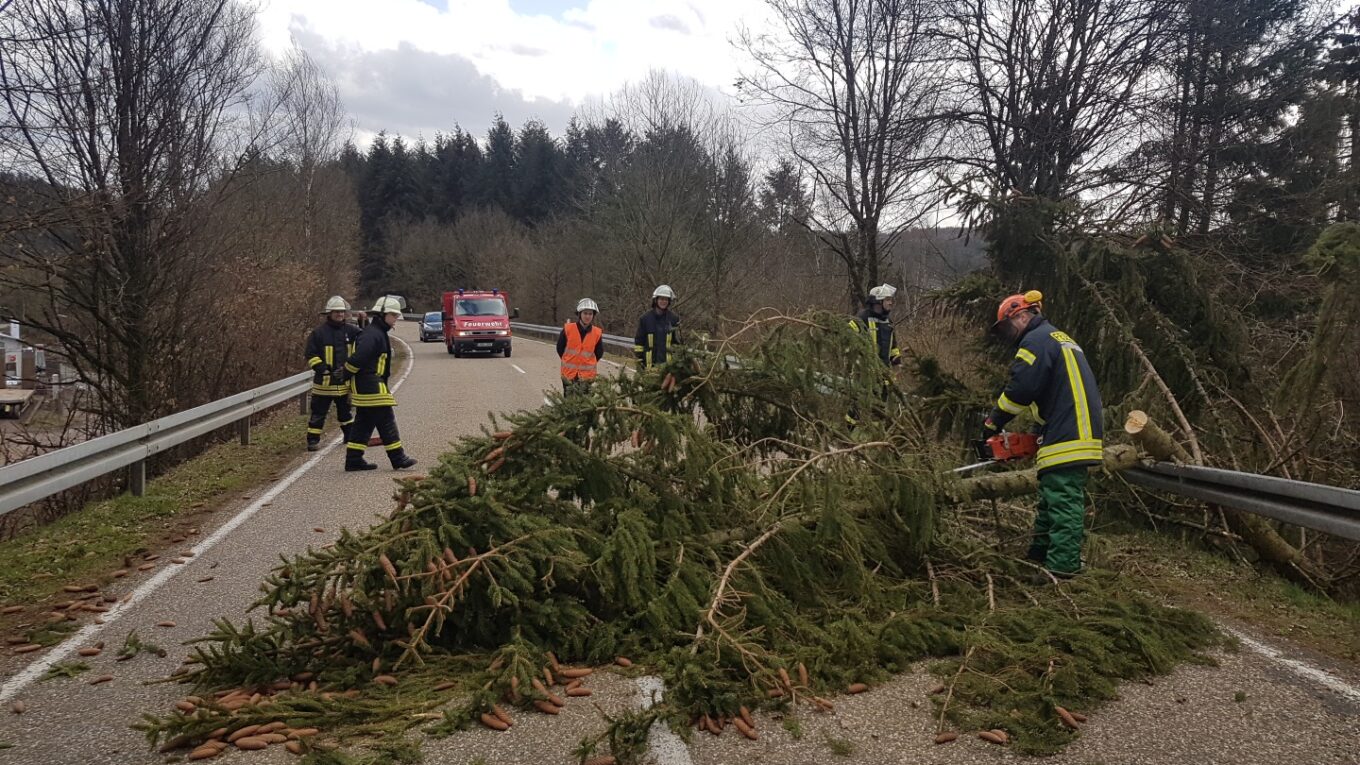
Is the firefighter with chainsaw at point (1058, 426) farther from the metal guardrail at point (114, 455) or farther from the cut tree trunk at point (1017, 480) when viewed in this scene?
the metal guardrail at point (114, 455)

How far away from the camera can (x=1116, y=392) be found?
7328mm

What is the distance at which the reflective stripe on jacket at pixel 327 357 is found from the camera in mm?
10273

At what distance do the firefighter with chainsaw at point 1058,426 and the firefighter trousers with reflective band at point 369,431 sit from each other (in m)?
6.47

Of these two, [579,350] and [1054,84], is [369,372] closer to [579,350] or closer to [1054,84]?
[579,350]

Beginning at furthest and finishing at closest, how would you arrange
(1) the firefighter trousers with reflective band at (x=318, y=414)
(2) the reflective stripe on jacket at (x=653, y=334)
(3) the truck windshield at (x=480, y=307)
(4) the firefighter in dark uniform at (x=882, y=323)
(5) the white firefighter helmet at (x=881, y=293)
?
1. (3) the truck windshield at (x=480, y=307)
2. (1) the firefighter trousers with reflective band at (x=318, y=414)
3. (2) the reflective stripe on jacket at (x=653, y=334)
4. (5) the white firefighter helmet at (x=881, y=293)
5. (4) the firefighter in dark uniform at (x=882, y=323)

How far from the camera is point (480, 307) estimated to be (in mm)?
29609

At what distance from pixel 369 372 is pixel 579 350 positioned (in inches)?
97.2

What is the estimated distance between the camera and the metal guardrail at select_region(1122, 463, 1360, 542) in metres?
4.29

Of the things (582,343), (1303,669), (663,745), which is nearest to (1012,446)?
(1303,669)

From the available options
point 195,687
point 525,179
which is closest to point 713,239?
point 195,687

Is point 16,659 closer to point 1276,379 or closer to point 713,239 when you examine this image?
point 1276,379

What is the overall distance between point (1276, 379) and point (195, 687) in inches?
347

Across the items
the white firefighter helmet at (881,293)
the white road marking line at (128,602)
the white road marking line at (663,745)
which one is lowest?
the white road marking line at (128,602)

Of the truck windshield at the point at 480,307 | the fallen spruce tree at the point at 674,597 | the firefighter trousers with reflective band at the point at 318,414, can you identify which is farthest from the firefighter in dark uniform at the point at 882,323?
the truck windshield at the point at 480,307
